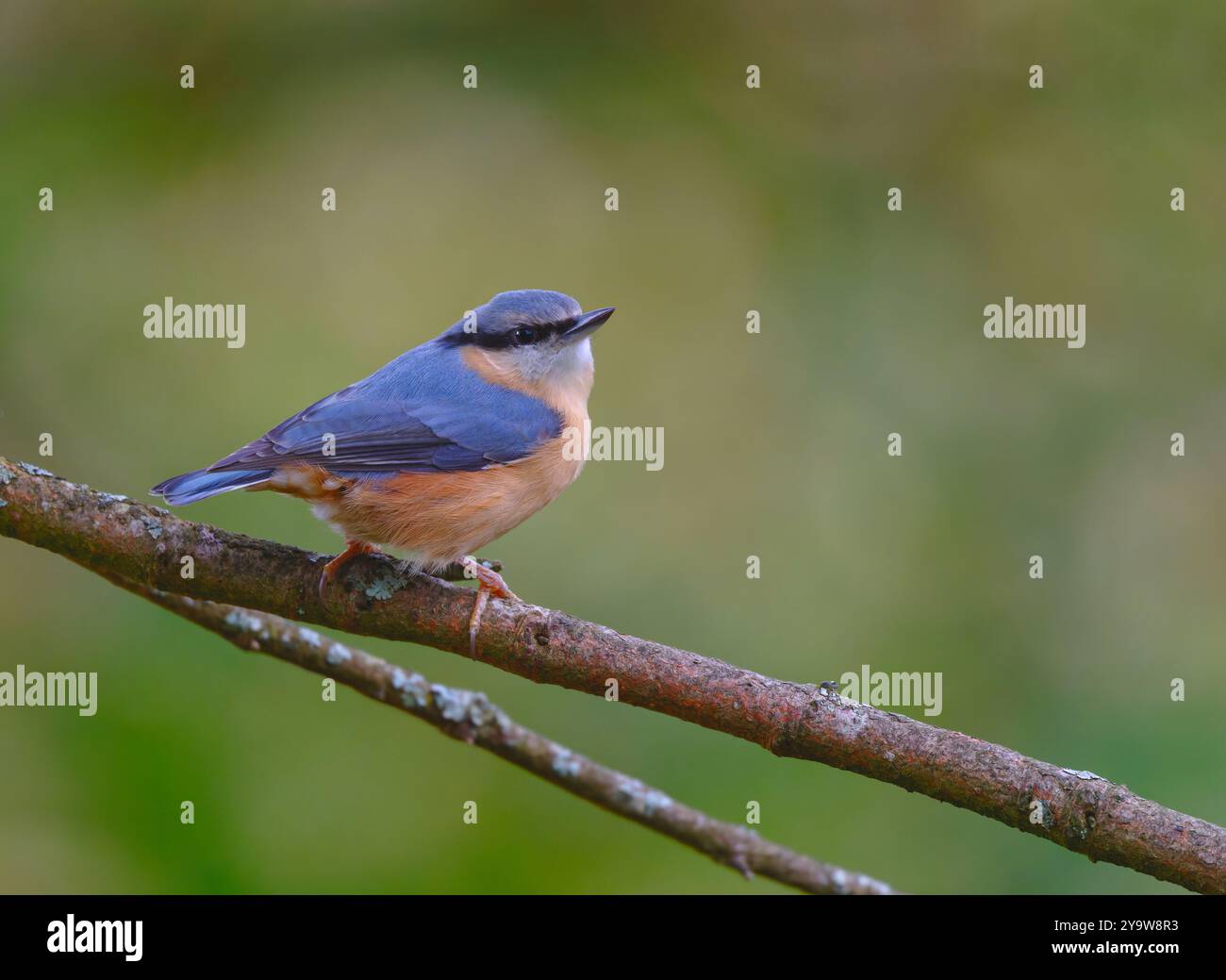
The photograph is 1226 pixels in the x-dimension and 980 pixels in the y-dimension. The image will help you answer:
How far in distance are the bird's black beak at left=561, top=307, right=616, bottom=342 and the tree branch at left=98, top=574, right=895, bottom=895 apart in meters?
1.31

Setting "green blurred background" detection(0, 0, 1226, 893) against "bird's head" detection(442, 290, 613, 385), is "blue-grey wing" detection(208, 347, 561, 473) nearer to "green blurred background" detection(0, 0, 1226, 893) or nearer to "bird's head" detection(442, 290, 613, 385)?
"bird's head" detection(442, 290, 613, 385)

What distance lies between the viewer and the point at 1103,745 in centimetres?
413

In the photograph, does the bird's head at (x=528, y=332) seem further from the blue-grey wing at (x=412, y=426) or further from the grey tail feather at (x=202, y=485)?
the grey tail feather at (x=202, y=485)

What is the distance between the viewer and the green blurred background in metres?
3.89

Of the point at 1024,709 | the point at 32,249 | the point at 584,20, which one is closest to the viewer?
the point at 1024,709

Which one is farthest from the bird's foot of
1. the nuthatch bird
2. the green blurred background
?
the green blurred background

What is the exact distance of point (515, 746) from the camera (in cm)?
315

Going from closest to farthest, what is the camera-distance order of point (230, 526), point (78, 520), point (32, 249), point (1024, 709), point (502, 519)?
point (78, 520) < point (502, 519) < point (230, 526) < point (1024, 709) < point (32, 249)

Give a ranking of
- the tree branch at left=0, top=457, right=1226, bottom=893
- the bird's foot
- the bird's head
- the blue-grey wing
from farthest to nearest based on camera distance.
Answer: the bird's head → the blue-grey wing → the bird's foot → the tree branch at left=0, top=457, right=1226, bottom=893

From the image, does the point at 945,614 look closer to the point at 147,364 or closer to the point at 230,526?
the point at 230,526

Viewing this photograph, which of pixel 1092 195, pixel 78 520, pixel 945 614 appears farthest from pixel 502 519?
pixel 1092 195

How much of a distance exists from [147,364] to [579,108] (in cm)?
250
